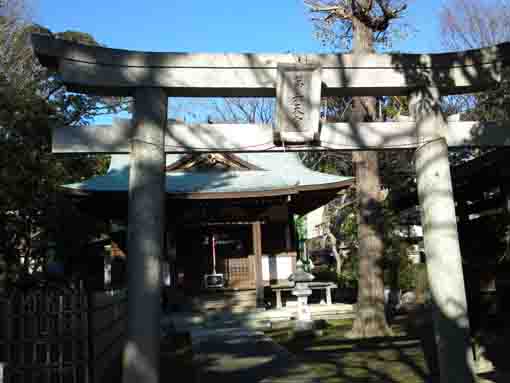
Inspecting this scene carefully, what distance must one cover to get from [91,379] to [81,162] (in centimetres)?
1714

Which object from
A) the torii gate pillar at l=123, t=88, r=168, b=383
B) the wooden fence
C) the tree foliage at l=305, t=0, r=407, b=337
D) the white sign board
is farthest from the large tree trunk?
the wooden fence

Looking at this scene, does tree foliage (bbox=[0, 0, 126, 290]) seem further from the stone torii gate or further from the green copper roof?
the stone torii gate

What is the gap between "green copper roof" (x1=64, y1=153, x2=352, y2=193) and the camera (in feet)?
52.6

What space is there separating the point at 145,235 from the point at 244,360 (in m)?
4.34

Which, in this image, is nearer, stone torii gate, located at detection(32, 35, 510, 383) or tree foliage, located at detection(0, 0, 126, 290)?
stone torii gate, located at detection(32, 35, 510, 383)

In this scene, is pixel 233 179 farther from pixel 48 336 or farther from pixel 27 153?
pixel 48 336

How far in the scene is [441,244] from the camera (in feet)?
21.0

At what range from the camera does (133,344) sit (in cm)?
574

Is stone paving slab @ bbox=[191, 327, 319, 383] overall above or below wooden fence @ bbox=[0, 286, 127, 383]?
below

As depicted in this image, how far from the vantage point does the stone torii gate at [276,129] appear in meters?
6.00

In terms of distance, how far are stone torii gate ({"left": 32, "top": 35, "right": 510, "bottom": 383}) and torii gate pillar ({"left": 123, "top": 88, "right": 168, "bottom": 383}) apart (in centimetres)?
1

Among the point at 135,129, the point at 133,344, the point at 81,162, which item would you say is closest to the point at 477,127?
the point at 135,129

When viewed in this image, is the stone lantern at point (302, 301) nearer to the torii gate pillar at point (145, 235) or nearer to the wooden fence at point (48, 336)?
the wooden fence at point (48, 336)

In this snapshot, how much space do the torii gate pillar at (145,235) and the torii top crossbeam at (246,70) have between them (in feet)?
1.01
